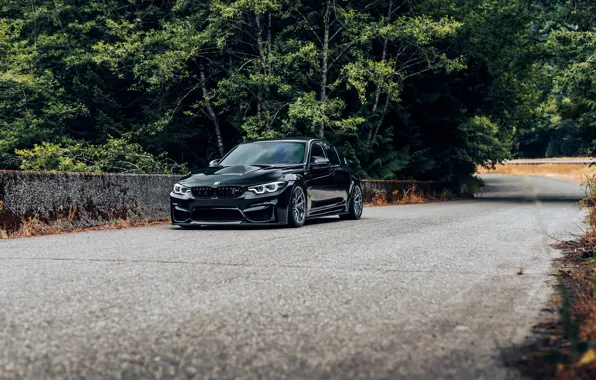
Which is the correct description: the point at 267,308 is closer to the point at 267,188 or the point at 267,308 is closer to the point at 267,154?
the point at 267,188

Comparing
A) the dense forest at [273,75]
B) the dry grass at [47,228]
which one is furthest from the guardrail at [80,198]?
the dense forest at [273,75]

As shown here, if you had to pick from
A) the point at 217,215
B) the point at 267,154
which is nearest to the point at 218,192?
the point at 217,215

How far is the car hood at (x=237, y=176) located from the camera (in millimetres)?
11758

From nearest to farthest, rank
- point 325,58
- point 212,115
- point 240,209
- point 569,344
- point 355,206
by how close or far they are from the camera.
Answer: point 569,344
point 240,209
point 355,206
point 325,58
point 212,115

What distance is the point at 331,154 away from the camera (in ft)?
47.3

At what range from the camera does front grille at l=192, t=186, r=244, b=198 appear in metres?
11.7

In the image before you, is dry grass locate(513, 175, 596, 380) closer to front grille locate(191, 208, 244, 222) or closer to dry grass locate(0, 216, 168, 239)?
front grille locate(191, 208, 244, 222)

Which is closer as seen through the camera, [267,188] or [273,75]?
[267,188]

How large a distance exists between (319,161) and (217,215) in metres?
2.44

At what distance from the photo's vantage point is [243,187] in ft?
38.2

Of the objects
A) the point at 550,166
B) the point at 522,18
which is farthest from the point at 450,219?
the point at 550,166

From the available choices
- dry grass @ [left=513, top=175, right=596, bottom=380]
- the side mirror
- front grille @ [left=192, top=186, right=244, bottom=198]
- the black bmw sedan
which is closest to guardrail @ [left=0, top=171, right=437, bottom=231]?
the black bmw sedan

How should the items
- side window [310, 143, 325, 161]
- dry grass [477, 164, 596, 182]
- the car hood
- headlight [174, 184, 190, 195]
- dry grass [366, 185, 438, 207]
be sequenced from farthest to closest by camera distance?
dry grass [477, 164, 596, 182], dry grass [366, 185, 438, 207], side window [310, 143, 325, 161], headlight [174, 184, 190, 195], the car hood

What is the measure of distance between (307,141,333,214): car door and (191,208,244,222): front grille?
1.59 m
